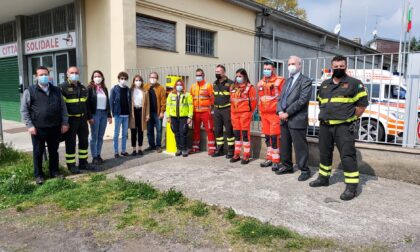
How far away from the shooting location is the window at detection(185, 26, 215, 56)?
12195 mm

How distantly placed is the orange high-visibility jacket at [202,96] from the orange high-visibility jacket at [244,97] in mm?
886

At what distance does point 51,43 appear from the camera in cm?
1138

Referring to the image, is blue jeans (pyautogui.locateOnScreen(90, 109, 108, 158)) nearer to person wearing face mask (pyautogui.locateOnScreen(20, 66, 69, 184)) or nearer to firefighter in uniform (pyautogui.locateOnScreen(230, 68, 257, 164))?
person wearing face mask (pyautogui.locateOnScreen(20, 66, 69, 184))

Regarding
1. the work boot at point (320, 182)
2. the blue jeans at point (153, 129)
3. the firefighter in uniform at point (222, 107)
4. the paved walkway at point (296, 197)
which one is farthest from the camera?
the blue jeans at point (153, 129)

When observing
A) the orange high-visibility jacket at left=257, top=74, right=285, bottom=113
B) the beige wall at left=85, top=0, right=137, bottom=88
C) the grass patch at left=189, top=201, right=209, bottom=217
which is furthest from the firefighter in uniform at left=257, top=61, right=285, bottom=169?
the beige wall at left=85, top=0, right=137, bottom=88

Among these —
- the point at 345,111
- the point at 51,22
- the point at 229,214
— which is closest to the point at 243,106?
the point at 345,111

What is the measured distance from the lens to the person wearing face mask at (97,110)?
21.1ft

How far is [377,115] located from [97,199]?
5063mm

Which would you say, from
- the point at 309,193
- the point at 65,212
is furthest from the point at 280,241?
the point at 65,212

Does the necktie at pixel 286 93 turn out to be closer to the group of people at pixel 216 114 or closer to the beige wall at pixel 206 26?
the group of people at pixel 216 114

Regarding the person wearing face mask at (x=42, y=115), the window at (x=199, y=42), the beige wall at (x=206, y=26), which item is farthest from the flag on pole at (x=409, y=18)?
the person wearing face mask at (x=42, y=115)

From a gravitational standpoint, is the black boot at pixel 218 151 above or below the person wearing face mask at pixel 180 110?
below

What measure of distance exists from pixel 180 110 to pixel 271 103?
6.92 ft

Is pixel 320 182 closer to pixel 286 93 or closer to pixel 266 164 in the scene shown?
pixel 266 164
